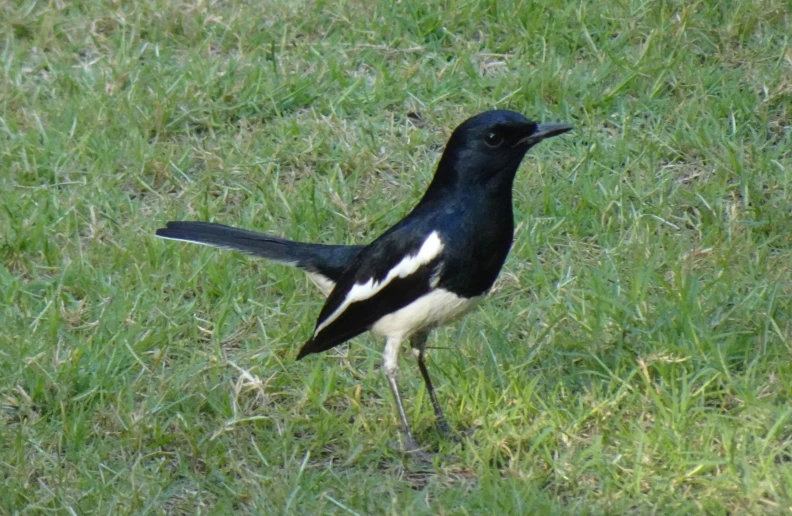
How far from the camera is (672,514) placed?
155 inches

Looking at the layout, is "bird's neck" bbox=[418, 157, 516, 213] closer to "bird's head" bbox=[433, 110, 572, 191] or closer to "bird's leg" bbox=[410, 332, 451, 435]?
"bird's head" bbox=[433, 110, 572, 191]

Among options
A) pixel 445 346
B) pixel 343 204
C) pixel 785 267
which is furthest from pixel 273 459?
pixel 785 267

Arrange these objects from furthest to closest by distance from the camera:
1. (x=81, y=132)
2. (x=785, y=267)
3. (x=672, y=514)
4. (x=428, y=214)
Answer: (x=81, y=132) < (x=785, y=267) < (x=428, y=214) < (x=672, y=514)

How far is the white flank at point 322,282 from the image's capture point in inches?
194

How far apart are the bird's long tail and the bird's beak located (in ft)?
2.97

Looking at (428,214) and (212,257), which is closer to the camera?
(428,214)

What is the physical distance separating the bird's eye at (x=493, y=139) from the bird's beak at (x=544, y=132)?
7cm

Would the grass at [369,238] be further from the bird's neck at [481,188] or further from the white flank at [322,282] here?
the bird's neck at [481,188]

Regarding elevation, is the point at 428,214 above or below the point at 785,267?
above

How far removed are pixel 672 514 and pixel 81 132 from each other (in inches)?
154

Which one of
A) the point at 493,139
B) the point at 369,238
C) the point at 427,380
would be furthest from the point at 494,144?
the point at 369,238

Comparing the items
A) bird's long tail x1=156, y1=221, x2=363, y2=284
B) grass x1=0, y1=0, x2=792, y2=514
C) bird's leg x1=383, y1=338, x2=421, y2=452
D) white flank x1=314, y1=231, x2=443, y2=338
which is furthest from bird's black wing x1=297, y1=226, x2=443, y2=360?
grass x1=0, y1=0, x2=792, y2=514

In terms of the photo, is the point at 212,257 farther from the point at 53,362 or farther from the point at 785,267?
the point at 785,267

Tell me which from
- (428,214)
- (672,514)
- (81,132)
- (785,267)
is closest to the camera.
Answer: (672,514)
